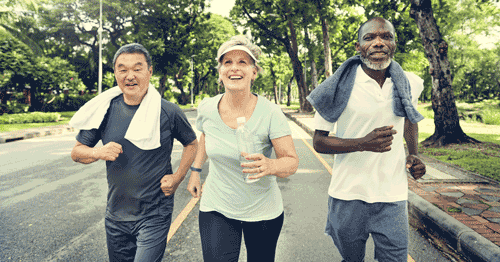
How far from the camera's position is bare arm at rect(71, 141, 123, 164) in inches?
86.0

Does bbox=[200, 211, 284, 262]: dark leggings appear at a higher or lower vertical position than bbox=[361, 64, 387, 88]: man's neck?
lower

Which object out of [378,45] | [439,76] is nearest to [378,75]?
[378,45]

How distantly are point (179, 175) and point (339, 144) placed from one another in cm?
110

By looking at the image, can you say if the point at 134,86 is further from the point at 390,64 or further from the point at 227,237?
the point at 390,64

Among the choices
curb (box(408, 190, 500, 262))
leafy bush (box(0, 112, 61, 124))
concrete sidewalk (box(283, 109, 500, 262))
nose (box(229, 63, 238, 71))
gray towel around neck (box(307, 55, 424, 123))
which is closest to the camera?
nose (box(229, 63, 238, 71))

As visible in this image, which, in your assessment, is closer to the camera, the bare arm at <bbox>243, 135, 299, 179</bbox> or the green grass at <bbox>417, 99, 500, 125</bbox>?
the bare arm at <bbox>243, 135, 299, 179</bbox>

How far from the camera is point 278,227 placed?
2.28 meters

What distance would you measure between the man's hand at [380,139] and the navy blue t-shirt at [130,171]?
1.34m

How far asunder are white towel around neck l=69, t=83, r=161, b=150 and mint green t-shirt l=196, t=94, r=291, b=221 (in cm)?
38

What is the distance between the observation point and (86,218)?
477 centimetres

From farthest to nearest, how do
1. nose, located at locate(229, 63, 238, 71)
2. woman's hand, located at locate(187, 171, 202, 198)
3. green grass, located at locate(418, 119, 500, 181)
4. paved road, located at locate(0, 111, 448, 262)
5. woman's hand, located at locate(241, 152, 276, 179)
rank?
1. green grass, located at locate(418, 119, 500, 181)
2. paved road, located at locate(0, 111, 448, 262)
3. woman's hand, located at locate(187, 171, 202, 198)
4. nose, located at locate(229, 63, 238, 71)
5. woman's hand, located at locate(241, 152, 276, 179)

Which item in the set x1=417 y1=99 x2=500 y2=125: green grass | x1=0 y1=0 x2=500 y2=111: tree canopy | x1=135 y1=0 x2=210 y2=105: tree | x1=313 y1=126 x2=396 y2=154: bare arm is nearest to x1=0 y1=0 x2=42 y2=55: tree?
x1=0 y1=0 x2=500 y2=111: tree canopy

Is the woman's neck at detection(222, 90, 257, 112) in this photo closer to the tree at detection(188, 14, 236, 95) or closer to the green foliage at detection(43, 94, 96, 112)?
the green foliage at detection(43, 94, 96, 112)

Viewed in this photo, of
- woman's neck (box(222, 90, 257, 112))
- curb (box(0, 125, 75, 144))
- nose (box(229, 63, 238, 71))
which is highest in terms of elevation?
nose (box(229, 63, 238, 71))
